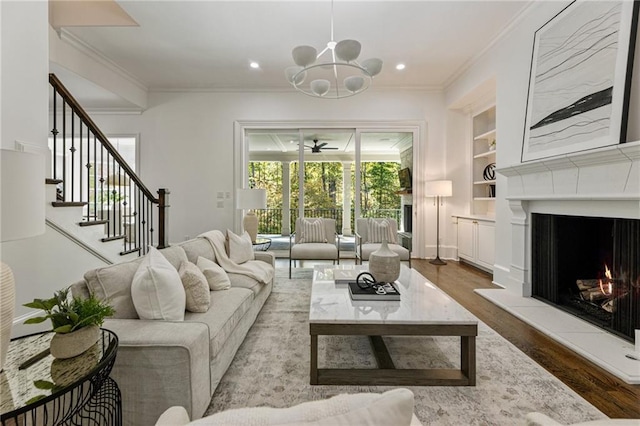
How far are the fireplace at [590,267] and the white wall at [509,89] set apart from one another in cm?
55

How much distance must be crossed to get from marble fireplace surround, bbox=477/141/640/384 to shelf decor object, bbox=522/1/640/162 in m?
0.18

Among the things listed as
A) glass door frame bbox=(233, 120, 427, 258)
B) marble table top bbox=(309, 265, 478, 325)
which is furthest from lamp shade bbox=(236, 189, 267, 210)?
marble table top bbox=(309, 265, 478, 325)

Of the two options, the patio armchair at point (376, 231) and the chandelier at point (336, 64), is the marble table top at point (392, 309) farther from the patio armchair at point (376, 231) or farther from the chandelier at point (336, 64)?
the patio armchair at point (376, 231)

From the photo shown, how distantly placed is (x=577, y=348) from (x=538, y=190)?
1567 mm

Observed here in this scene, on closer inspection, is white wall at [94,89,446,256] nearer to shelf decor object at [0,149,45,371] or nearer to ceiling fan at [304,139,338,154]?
ceiling fan at [304,139,338,154]

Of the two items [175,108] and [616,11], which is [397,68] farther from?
[175,108]

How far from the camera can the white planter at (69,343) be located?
1089 mm

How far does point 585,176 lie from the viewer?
252cm

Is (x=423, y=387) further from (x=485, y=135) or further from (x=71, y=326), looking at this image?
(x=485, y=135)

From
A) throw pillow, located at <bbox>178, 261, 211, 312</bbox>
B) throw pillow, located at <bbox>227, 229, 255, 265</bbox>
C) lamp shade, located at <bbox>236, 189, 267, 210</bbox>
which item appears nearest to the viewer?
throw pillow, located at <bbox>178, 261, 211, 312</bbox>

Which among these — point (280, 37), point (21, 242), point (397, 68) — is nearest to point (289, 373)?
point (21, 242)

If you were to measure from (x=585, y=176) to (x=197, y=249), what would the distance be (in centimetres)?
340

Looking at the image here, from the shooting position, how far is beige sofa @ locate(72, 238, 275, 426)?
1.33 meters

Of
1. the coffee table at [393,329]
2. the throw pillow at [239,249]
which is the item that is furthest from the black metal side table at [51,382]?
the throw pillow at [239,249]
